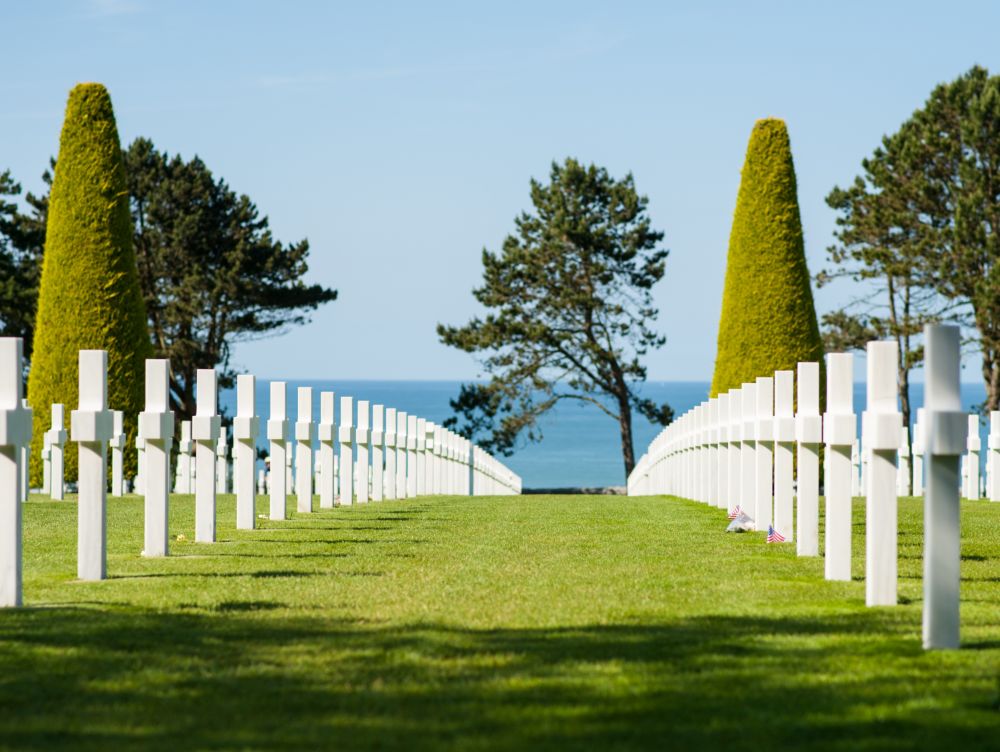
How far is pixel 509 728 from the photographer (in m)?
4.51

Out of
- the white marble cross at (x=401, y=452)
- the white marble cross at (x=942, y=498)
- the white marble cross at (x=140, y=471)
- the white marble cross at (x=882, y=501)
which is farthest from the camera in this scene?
the white marble cross at (x=140, y=471)

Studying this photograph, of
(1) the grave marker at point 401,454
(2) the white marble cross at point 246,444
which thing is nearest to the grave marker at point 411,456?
(1) the grave marker at point 401,454

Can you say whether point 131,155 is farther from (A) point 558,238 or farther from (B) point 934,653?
(B) point 934,653

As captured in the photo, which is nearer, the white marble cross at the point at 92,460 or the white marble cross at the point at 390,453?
the white marble cross at the point at 92,460

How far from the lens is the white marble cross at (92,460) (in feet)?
28.7

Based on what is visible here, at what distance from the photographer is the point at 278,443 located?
14.9 m

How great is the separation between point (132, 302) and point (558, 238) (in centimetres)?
3198

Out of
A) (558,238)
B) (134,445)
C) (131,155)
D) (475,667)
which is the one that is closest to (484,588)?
(475,667)

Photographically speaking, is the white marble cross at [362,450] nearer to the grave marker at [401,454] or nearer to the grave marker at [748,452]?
the grave marker at [401,454]

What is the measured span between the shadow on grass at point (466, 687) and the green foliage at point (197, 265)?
44.9m

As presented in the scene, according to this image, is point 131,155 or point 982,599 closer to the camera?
point 982,599

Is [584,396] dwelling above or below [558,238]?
below

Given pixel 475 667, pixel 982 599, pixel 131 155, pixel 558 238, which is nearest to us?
pixel 475 667

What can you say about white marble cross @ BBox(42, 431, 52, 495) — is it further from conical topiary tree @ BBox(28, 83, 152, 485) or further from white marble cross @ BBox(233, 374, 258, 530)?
white marble cross @ BBox(233, 374, 258, 530)
